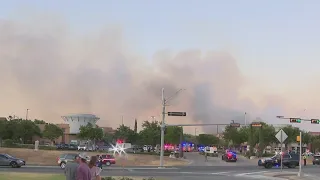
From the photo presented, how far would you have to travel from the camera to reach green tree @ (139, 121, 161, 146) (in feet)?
348

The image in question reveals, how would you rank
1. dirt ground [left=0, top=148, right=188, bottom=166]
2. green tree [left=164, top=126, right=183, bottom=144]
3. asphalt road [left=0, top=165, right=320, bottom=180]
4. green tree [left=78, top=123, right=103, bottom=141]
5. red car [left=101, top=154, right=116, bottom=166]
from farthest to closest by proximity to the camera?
green tree [left=164, top=126, right=183, bottom=144] → green tree [left=78, top=123, right=103, bottom=141] → dirt ground [left=0, top=148, right=188, bottom=166] → red car [left=101, top=154, right=116, bottom=166] → asphalt road [left=0, top=165, right=320, bottom=180]

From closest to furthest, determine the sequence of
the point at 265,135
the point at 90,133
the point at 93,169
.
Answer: the point at 93,169 → the point at 265,135 → the point at 90,133

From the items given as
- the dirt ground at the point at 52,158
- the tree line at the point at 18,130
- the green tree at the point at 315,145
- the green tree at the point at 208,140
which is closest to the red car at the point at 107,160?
the dirt ground at the point at 52,158

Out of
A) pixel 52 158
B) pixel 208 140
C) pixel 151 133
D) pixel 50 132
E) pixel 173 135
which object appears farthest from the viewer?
pixel 208 140

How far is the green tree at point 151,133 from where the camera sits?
105938mm

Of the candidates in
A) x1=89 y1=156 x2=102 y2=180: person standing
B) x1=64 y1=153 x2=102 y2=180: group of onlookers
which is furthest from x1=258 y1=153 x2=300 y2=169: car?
x1=64 y1=153 x2=102 y2=180: group of onlookers

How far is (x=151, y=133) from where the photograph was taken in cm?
10588

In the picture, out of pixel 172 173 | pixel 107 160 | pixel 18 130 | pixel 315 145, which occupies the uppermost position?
pixel 18 130

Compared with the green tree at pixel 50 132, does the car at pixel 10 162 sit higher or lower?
lower

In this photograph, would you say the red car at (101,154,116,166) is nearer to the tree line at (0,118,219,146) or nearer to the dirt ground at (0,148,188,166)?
the dirt ground at (0,148,188,166)

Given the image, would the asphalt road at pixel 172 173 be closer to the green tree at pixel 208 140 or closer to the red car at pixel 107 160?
the red car at pixel 107 160

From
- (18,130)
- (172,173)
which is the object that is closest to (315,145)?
(18,130)

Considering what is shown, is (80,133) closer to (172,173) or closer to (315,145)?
(315,145)

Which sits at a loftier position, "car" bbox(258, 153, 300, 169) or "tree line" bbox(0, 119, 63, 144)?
"tree line" bbox(0, 119, 63, 144)
